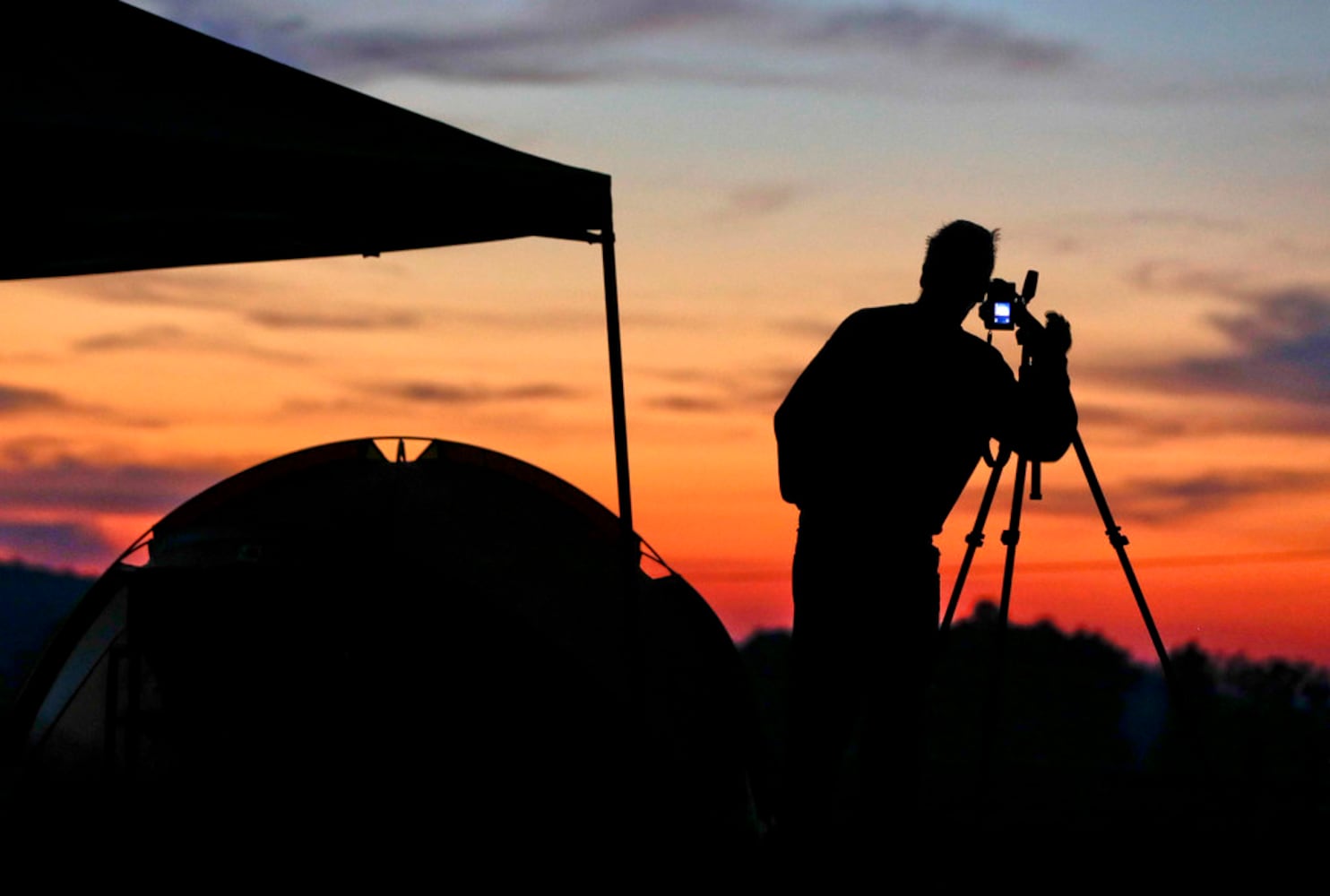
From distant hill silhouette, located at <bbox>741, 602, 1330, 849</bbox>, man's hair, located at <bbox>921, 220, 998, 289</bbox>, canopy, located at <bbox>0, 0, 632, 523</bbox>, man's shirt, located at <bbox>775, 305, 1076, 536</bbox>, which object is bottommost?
distant hill silhouette, located at <bbox>741, 602, 1330, 849</bbox>

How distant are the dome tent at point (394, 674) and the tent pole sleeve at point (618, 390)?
1.34 feet

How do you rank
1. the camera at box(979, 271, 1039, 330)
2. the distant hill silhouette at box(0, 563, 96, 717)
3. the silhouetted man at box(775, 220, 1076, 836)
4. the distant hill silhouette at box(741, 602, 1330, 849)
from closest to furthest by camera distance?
1. the silhouetted man at box(775, 220, 1076, 836)
2. the camera at box(979, 271, 1039, 330)
3. the distant hill silhouette at box(741, 602, 1330, 849)
4. the distant hill silhouette at box(0, 563, 96, 717)

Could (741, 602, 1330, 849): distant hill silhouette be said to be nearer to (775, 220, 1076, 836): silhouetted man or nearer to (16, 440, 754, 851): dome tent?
(775, 220, 1076, 836): silhouetted man

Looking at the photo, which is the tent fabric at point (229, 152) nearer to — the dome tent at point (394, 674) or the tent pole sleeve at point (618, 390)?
the tent pole sleeve at point (618, 390)

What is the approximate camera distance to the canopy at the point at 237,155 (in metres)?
5.16

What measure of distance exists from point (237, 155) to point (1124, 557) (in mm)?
4019

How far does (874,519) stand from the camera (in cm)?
511

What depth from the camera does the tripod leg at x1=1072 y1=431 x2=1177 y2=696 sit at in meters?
7.19

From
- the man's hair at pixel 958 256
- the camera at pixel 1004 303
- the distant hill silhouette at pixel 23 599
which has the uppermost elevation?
the distant hill silhouette at pixel 23 599

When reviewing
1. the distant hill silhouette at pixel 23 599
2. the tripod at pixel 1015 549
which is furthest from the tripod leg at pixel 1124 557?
the distant hill silhouette at pixel 23 599

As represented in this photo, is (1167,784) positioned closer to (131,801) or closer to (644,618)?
(644,618)

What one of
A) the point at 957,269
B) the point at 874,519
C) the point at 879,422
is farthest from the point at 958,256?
the point at 874,519

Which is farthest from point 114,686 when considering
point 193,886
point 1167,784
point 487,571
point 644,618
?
point 1167,784

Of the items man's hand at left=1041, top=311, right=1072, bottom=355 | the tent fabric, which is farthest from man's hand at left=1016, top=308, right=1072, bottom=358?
the tent fabric
